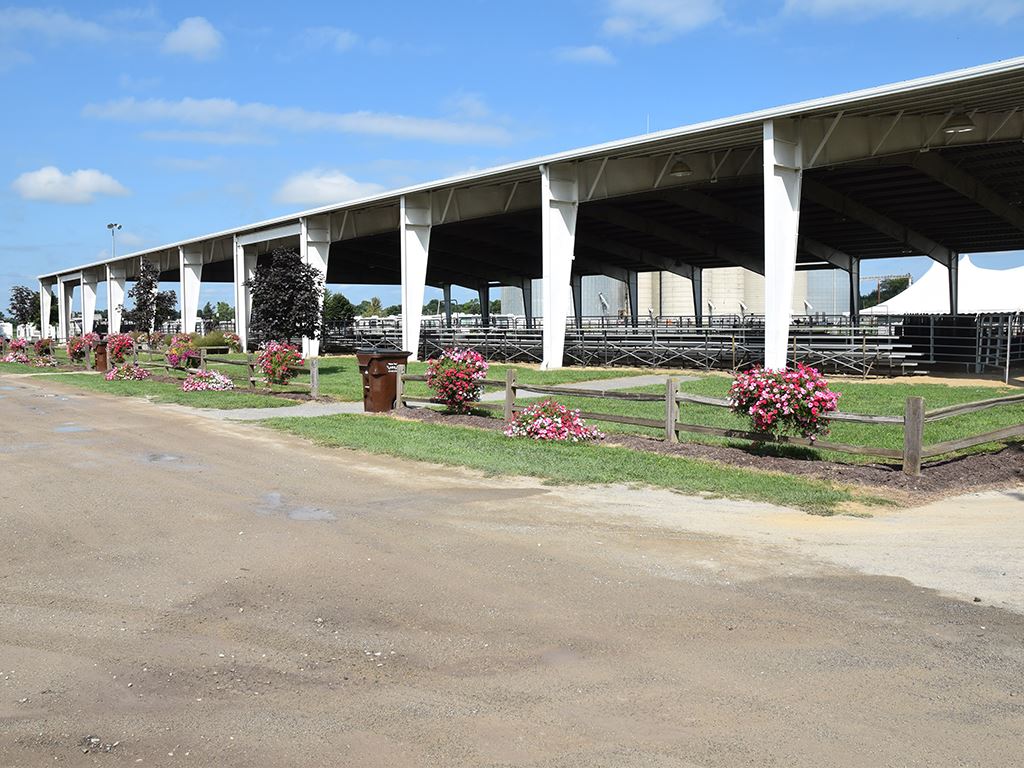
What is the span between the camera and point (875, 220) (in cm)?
3800

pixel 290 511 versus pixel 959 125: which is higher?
pixel 959 125

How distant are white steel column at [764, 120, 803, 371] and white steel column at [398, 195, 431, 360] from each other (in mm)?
17000

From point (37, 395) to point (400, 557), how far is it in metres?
20.5

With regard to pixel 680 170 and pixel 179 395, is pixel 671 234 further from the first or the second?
pixel 179 395

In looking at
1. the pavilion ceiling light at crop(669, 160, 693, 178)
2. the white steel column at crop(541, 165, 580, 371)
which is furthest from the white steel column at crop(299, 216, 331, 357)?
the pavilion ceiling light at crop(669, 160, 693, 178)

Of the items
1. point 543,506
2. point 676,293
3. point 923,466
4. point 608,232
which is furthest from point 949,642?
point 676,293

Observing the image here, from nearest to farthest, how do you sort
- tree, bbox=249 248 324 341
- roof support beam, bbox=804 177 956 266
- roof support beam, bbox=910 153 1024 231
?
roof support beam, bbox=910 153 1024 231 < tree, bbox=249 248 324 341 < roof support beam, bbox=804 177 956 266

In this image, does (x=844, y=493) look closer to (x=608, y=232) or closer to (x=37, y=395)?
(x=37, y=395)

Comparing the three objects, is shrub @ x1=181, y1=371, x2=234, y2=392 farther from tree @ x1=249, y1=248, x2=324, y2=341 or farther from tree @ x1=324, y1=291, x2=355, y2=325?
tree @ x1=324, y1=291, x2=355, y2=325

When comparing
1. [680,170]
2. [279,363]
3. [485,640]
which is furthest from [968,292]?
[485,640]

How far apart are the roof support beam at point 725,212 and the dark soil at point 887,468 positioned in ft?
75.3

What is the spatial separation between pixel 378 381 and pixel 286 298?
13524mm

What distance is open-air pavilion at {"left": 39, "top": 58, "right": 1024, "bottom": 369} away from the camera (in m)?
23.3

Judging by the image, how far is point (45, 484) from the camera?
9.97 meters
